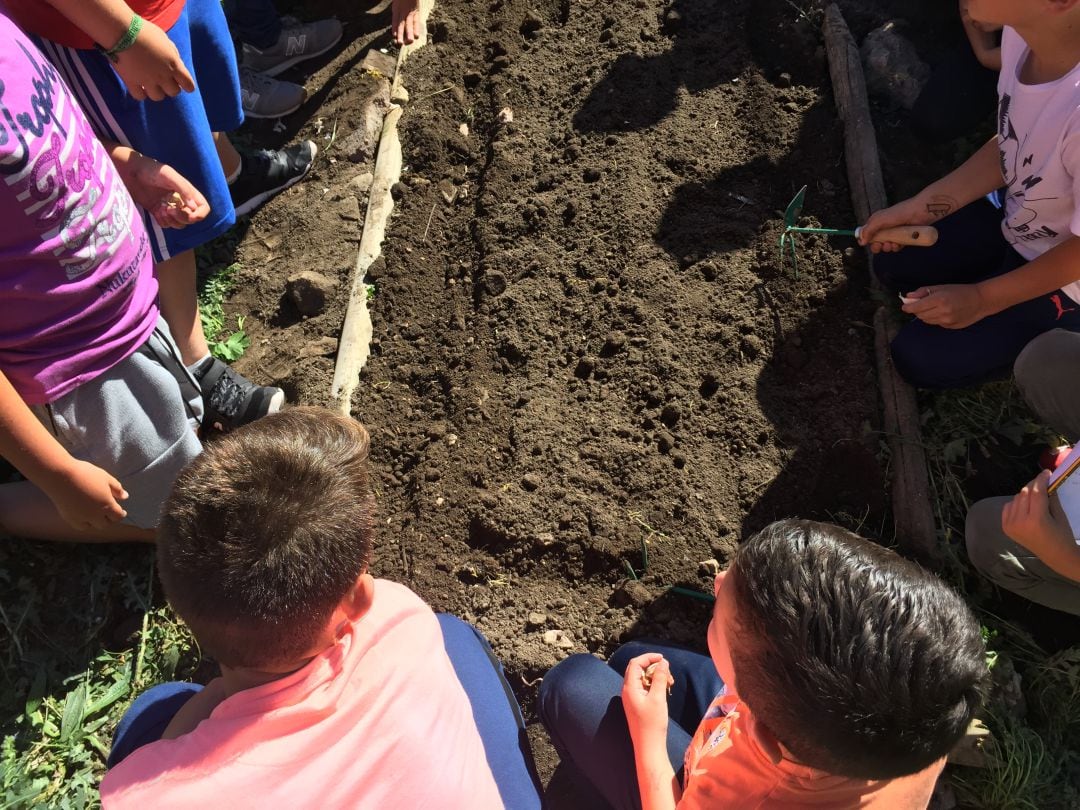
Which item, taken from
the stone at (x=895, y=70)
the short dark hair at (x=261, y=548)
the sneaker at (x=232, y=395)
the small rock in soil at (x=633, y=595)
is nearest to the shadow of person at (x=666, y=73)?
the stone at (x=895, y=70)

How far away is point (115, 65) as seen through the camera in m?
2.10

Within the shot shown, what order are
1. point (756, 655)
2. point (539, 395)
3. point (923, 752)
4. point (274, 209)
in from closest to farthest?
point (923, 752)
point (756, 655)
point (539, 395)
point (274, 209)

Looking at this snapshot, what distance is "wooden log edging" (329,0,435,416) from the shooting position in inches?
111

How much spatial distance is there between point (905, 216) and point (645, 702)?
1.69m

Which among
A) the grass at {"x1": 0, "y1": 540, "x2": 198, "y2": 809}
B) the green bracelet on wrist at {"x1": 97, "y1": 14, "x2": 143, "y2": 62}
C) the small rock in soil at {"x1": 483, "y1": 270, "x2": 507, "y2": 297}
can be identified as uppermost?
the green bracelet on wrist at {"x1": 97, "y1": 14, "x2": 143, "y2": 62}

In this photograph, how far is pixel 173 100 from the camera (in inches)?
92.8

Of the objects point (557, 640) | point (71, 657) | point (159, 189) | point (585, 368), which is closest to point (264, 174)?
point (159, 189)

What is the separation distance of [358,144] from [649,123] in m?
1.22

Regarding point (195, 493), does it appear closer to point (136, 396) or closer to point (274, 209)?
point (136, 396)

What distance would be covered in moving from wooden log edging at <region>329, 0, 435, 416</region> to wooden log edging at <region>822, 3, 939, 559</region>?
69.4 inches

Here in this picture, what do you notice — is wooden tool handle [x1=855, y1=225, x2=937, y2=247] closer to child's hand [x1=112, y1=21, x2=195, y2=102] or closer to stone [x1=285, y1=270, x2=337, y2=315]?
stone [x1=285, y1=270, x2=337, y2=315]

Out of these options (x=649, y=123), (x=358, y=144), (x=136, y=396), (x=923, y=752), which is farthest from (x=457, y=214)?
(x=923, y=752)

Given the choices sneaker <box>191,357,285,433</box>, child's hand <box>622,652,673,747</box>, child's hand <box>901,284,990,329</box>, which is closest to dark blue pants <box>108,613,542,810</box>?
child's hand <box>622,652,673,747</box>

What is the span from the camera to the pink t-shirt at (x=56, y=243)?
1.76 m
